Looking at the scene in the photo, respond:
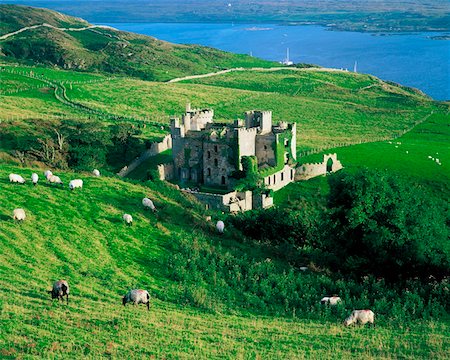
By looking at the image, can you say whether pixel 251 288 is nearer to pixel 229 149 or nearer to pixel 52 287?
pixel 52 287

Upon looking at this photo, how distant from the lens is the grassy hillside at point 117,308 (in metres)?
21.6

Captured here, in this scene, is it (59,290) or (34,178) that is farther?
(34,178)

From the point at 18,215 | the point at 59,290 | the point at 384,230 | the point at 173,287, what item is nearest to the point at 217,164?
the point at 384,230

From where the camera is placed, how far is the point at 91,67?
16750 centimetres

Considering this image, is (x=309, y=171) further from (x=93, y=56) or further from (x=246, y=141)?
(x=93, y=56)

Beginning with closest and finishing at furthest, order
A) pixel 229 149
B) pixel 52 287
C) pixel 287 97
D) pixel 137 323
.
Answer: pixel 137 323 < pixel 52 287 < pixel 229 149 < pixel 287 97

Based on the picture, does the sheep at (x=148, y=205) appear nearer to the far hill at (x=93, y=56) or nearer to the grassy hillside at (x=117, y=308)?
the grassy hillside at (x=117, y=308)

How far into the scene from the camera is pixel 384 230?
3331 centimetres

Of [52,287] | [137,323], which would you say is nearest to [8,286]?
[52,287]

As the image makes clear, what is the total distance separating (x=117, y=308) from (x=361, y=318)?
9.99 m

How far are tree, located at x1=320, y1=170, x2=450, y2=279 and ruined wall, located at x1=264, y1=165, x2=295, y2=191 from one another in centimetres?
Answer: 2343

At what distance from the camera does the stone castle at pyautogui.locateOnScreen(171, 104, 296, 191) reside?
6003 centimetres

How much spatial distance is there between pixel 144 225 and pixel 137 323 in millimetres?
13806

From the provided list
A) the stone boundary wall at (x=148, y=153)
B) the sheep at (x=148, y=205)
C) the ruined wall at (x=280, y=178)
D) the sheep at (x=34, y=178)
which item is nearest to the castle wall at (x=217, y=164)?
the ruined wall at (x=280, y=178)
